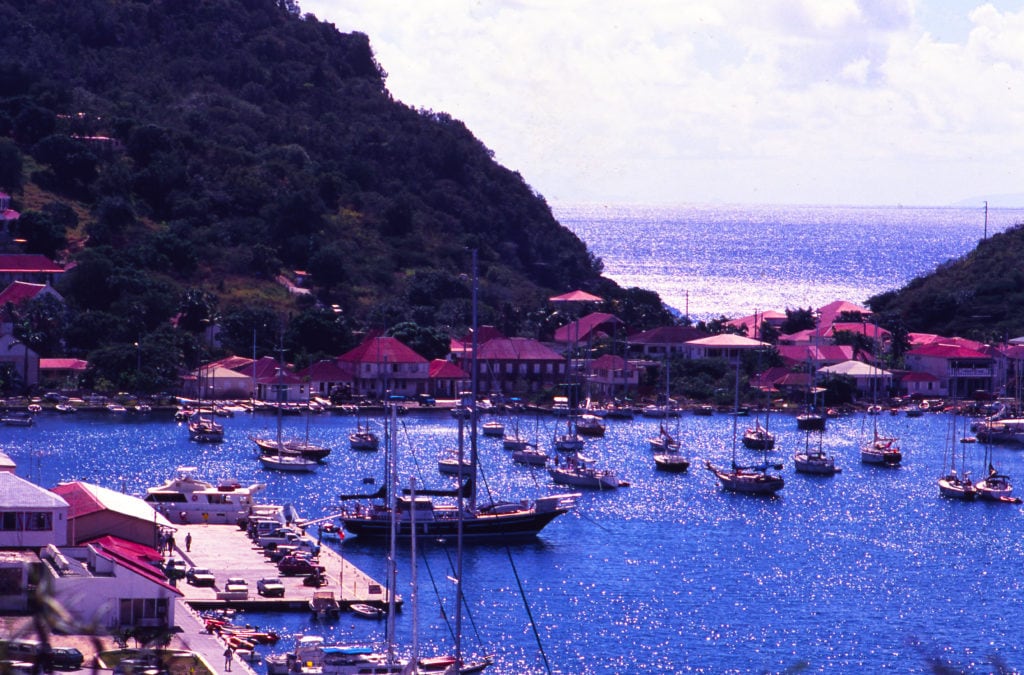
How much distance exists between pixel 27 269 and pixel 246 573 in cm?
5179

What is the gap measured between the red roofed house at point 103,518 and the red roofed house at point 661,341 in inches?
2190

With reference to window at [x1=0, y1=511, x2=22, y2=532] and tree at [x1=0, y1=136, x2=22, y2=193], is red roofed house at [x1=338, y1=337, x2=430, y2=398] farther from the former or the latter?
window at [x1=0, y1=511, x2=22, y2=532]

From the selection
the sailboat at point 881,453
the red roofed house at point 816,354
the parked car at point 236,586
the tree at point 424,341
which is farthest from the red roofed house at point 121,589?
the red roofed house at point 816,354

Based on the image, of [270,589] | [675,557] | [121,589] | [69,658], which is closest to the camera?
[69,658]

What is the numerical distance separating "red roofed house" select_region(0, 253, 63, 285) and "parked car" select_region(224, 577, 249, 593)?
52.9 meters

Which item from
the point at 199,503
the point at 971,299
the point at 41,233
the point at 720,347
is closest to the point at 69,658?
the point at 199,503

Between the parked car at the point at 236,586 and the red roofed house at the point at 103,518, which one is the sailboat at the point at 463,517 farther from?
the parked car at the point at 236,586

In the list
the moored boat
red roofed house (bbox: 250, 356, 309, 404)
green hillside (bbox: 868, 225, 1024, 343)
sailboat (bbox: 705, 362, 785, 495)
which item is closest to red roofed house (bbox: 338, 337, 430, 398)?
red roofed house (bbox: 250, 356, 309, 404)

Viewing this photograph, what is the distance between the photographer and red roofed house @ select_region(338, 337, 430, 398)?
257 feet

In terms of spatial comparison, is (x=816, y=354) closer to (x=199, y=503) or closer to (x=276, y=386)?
(x=276, y=386)

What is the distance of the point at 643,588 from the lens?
3853cm

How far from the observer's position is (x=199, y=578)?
3425 centimetres

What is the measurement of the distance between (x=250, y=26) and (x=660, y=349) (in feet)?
187

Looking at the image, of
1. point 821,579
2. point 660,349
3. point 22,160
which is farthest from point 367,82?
point 821,579
